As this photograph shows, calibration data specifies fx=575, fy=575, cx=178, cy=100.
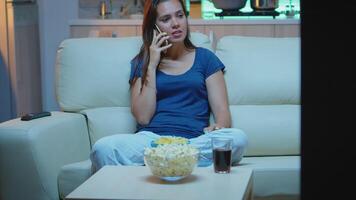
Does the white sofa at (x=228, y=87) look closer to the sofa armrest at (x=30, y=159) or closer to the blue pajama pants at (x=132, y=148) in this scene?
the sofa armrest at (x=30, y=159)

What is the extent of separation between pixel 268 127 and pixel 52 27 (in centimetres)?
220

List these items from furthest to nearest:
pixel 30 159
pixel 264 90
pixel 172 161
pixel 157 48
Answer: pixel 264 90
pixel 157 48
pixel 30 159
pixel 172 161

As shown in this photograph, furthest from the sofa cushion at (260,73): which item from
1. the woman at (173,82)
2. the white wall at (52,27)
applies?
the white wall at (52,27)

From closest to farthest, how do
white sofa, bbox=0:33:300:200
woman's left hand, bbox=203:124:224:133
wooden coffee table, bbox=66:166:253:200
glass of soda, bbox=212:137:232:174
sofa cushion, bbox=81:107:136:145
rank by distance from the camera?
wooden coffee table, bbox=66:166:253:200 → glass of soda, bbox=212:137:232:174 → woman's left hand, bbox=203:124:224:133 → white sofa, bbox=0:33:300:200 → sofa cushion, bbox=81:107:136:145

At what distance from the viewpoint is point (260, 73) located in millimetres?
2666

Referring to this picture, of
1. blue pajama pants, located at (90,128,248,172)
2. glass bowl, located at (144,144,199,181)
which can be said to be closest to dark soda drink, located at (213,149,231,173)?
glass bowl, located at (144,144,199,181)

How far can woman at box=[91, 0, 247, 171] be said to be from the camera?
2459 millimetres

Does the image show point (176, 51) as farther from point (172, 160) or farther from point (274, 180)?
point (172, 160)

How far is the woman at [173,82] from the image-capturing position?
8.07 ft

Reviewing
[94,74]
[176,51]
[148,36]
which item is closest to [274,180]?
[176,51]

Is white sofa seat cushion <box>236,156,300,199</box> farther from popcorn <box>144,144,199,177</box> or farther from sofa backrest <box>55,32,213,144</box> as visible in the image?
sofa backrest <box>55,32,213,144</box>

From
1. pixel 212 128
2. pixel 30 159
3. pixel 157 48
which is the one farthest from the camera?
pixel 157 48

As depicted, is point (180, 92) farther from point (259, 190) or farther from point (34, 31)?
point (34, 31)
